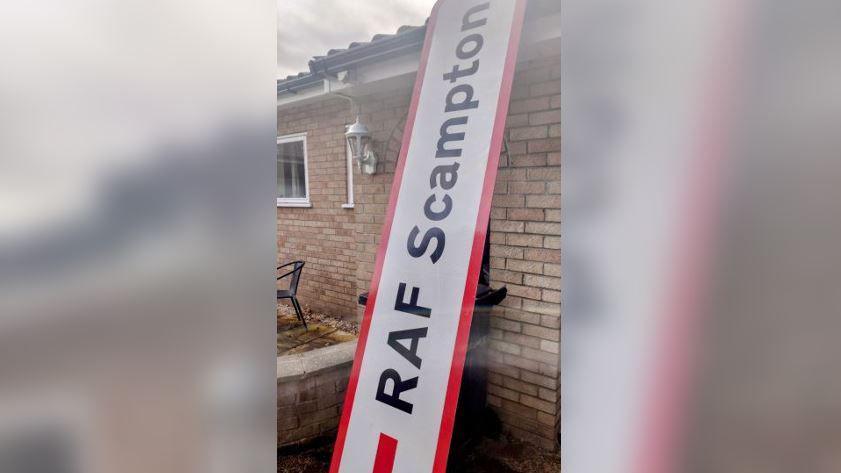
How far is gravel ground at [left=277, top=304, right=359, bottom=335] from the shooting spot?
454cm

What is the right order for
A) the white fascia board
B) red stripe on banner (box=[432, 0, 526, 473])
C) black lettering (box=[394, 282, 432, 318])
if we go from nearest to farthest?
1. red stripe on banner (box=[432, 0, 526, 473])
2. black lettering (box=[394, 282, 432, 318])
3. the white fascia board

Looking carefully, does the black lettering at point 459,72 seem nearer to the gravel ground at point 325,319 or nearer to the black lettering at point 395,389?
the black lettering at point 395,389

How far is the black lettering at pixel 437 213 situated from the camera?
181 centimetres

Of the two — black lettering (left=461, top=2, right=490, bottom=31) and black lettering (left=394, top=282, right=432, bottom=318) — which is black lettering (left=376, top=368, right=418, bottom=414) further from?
black lettering (left=461, top=2, right=490, bottom=31)

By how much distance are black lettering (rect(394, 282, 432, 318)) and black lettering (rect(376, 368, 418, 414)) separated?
9.9 inches

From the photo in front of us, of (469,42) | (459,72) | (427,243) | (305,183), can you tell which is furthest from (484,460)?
(305,183)

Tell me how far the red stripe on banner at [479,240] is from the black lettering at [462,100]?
0.44ft

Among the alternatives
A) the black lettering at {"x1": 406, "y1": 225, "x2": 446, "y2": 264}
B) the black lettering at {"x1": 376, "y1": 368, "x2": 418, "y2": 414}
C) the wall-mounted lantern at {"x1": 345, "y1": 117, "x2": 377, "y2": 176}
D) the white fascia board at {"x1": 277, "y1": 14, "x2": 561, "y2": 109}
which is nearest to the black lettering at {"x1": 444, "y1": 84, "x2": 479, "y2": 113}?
the black lettering at {"x1": 406, "y1": 225, "x2": 446, "y2": 264}

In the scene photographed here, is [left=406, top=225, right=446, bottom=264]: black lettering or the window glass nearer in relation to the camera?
[left=406, top=225, right=446, bottom=264]: black lettering

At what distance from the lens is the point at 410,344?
5.83 feet
